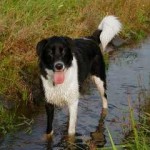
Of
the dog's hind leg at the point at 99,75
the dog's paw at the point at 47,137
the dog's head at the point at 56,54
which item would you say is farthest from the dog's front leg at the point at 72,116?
the dog's hind leg at the point at 99,75

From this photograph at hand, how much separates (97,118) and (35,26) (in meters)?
2.90

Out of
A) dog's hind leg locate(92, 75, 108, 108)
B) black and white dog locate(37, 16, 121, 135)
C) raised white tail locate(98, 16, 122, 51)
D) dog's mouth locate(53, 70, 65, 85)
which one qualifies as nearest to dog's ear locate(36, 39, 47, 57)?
black and white dog locate(37, 16, 121, 135)

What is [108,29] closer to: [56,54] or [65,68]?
[65,68]

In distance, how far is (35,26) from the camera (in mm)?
9555

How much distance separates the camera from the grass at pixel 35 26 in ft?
25.7

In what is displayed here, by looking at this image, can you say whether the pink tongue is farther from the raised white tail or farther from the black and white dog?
the raised white tail

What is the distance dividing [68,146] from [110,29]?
263cm

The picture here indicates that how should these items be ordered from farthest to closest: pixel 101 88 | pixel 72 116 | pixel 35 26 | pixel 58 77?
1. pixel 35 26
2. pixel 101 88
3. pixel 72 116
4. pixel 58 77

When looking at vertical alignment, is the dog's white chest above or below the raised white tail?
below

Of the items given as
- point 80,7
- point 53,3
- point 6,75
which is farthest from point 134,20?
point 6,75

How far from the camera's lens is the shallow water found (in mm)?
6355

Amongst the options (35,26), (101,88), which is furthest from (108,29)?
(35,26)

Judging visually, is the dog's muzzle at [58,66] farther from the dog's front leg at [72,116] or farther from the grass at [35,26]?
the grass at [35,26]

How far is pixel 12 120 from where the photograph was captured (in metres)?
6.94
